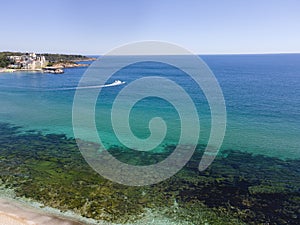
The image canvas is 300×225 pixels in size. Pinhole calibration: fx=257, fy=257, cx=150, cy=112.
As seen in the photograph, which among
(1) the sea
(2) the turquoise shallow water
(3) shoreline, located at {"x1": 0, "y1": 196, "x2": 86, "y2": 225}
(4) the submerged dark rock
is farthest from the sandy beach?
(2) the turquoise shallow water

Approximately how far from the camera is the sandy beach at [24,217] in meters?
13.5

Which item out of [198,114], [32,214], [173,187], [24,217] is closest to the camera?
[24,217]

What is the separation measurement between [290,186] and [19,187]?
18308 mm

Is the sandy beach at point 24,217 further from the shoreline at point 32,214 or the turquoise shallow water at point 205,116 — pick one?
the turquoise shallow water at point 205,116

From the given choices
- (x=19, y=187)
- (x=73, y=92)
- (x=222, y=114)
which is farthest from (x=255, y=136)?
(x=73, y=92)

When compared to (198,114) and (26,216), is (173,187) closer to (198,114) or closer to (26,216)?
(26,216)

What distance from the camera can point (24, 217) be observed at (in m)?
13.9

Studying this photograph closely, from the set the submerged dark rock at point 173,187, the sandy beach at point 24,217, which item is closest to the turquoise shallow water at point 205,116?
the submerged dark rock at point 173,187

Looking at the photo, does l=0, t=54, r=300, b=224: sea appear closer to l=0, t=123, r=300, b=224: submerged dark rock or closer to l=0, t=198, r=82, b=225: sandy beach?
l=0, t=123, r=300, b=224: submerged dark rock

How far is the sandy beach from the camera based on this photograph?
13484mm

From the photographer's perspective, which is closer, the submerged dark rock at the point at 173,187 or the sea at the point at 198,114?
the submerged dark rock at the point at 173,187

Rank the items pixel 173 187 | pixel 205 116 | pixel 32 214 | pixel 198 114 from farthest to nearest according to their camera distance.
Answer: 1. pixel 198 114
2. pixel 205 116
3. pixel 173 187
4. pixel 32 214

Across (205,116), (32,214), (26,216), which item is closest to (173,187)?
(32,214)

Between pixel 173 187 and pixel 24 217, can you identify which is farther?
pixel 173 187
